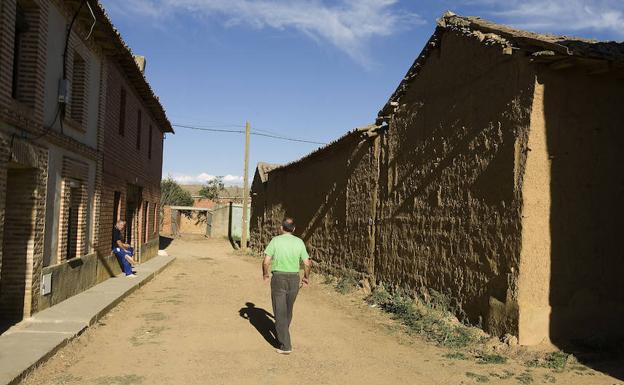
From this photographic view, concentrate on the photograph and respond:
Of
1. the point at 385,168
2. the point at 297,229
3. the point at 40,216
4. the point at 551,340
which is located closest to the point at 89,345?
the point at 40,216

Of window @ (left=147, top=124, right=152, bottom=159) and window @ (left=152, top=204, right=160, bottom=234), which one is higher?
window @ (left=147, top=124, right=152, bottom=159)

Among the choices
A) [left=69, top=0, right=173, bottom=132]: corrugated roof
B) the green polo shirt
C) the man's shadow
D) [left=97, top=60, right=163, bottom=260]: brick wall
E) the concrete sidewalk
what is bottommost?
the man's shadow

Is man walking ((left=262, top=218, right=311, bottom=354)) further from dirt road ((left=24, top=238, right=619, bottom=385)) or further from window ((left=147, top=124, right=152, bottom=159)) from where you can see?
window ((left=147, top=124, right=152, bottom=159))

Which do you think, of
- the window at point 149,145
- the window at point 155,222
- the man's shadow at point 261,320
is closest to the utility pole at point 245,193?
the window at point 155,222

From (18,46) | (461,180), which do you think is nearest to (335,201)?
(461,180)

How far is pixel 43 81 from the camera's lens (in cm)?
816

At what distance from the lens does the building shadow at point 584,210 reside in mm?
7027

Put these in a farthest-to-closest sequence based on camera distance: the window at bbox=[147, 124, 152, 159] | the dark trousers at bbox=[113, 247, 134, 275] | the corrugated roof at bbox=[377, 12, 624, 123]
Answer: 1. the window at bbox=[147, 124, 152, 159]
2. the dark trousers at bbox=[113, 247, 134, 275]
3. the corrugated roof at bbox=[377, 12, 624, 123]

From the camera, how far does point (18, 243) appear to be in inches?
308

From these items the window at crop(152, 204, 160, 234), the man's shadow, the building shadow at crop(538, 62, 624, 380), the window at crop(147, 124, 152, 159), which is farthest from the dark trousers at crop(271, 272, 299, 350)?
the window at crop(152, 204, 160, 234)

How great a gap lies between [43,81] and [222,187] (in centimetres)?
4986

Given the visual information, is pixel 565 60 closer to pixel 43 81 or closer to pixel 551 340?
pixel 551 340

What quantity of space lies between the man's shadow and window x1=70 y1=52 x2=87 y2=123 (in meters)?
4.77

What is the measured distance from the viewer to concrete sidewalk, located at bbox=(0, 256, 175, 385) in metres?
5.57
